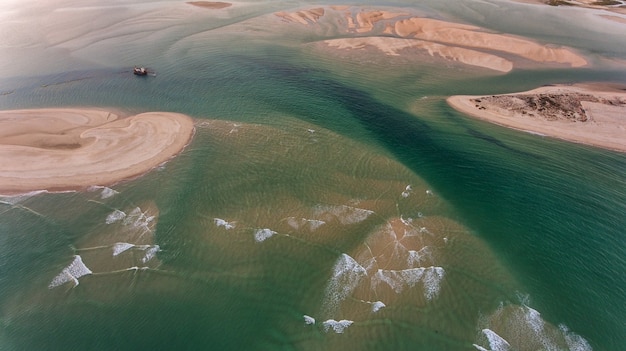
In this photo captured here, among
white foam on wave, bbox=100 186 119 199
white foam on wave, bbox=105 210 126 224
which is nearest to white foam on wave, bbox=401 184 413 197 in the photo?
white foam on wave, bbox=105 210 126 224

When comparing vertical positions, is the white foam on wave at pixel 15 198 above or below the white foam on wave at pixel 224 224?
above

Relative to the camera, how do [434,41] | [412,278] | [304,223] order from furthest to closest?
[434,41] < [304,223] < [412,278]

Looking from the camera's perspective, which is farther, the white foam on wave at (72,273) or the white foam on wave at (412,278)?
the white foam on wave at (72,273)

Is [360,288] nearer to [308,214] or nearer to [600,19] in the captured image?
[308,214]

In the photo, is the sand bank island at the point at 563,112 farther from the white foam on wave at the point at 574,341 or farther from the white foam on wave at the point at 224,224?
the white foam on wave at the point at 224,224

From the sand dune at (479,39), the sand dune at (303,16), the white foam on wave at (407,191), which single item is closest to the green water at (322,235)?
the white foam on wave at (407,191)

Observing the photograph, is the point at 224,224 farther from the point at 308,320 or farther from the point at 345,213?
the point at 308,320

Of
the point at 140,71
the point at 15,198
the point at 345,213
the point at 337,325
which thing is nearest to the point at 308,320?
the point at 337,325
